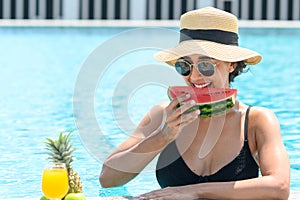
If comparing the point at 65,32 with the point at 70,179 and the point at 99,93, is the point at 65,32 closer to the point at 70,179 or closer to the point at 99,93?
the point at 99,93

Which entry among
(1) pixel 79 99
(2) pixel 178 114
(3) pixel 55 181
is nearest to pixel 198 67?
(2) pixel 178 114

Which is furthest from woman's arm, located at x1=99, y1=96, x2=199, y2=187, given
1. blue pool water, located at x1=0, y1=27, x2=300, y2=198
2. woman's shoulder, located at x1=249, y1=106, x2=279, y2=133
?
blue pool water, located at x1=0, y1=27, x2=300, y2=198

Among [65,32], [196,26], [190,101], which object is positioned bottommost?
[65,32]

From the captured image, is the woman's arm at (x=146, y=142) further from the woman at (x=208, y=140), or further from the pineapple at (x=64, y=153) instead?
the pineapple at (x=64, y=153)

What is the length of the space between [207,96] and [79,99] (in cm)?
547

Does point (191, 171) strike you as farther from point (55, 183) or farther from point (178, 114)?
point (55, 183)

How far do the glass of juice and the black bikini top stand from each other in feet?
1.76

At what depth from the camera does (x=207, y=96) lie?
331cm

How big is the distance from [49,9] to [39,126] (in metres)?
21.3

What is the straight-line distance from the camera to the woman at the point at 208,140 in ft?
10.8

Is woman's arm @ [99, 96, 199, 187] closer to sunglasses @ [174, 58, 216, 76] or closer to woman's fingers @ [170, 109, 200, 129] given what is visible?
woman's fingers @ [170, 109, 200, 129]

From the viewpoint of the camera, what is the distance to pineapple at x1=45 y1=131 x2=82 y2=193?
10.8ft

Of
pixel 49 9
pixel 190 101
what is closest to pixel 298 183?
pixel 190 101

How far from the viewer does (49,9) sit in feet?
95.8
